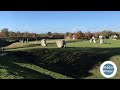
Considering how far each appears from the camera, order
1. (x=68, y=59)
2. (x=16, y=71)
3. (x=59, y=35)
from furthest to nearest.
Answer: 1. (x=59, y=35)
2. (x=68, y=59)
3. (x=16, y=71)

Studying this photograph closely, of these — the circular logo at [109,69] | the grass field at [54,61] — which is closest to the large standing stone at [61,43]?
the grass field at [54,61]

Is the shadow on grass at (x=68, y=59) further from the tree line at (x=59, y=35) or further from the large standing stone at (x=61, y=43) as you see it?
the tree line at (x=59, y=35)

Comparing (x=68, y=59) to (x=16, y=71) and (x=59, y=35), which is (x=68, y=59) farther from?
(x=16, y=71)

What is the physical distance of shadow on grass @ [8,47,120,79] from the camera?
22.7 feet

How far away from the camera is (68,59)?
6922 mm

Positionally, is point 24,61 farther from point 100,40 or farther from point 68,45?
point 100,40

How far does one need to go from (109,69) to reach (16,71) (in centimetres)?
141

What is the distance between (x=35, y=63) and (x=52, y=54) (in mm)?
303

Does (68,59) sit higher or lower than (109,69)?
higher

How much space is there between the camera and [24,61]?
700 cm

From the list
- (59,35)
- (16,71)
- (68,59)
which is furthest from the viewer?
(59,35)

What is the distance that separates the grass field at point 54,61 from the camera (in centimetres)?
684

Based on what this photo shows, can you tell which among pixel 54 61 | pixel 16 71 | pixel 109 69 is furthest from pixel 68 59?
pixel 16 71
